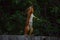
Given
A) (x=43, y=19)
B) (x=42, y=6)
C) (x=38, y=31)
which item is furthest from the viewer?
(x=42, y=6)

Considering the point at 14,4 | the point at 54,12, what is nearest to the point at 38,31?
the point at 54,12

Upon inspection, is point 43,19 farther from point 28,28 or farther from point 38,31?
point 28,28

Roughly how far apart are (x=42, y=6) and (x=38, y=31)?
0.57 metres

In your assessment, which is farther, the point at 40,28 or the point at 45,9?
the point at 45,9

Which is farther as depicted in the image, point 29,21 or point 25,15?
point 25,15

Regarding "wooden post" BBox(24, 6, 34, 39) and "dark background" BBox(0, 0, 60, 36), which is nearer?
"wooden post" BBox(24, 6, 34, 39)

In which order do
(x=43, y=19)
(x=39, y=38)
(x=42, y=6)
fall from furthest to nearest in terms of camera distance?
(x=42, y=6) < (x=43, y=19) < (x=39, y=38)

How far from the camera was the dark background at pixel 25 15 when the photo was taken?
9.61ft

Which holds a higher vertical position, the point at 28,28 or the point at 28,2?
the point at 28,2

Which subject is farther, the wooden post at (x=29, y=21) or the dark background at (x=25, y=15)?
the dark background at (x=25, y=15)

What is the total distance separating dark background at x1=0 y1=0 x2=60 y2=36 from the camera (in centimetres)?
293

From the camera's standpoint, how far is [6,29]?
3104mm

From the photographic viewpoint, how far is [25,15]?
9.89ft

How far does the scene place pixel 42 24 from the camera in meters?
2.97
